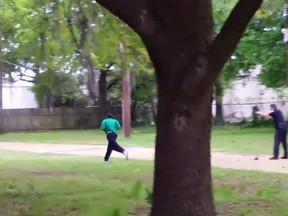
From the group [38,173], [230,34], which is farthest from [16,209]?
[38,173]

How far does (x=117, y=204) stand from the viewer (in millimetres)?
9953

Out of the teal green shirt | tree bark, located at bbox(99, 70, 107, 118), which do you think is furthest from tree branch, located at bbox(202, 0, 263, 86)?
tree bark, located at bbox(99, 70, 107, 118)

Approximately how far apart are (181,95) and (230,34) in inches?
34.4

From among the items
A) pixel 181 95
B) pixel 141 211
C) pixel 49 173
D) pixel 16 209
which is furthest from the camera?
pixel 49 173

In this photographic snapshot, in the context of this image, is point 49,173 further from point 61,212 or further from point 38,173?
point 61,212

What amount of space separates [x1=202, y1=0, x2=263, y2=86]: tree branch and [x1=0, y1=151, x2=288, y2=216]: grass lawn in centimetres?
221

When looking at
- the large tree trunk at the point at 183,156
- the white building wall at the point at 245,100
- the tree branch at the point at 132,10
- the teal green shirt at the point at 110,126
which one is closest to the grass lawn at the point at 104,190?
the large tree trunk at the point at 183,156

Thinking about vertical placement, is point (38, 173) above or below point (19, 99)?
below

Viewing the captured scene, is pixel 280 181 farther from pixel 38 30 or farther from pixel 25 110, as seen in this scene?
pixel 25 110

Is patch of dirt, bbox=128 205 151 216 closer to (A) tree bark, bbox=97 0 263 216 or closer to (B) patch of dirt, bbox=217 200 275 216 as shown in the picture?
(B) patch of dirt, bbox=217 200 275 216

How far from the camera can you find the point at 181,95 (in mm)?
7902

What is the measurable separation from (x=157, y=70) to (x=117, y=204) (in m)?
2.61

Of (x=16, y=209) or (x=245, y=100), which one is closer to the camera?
(x=16, y=209)

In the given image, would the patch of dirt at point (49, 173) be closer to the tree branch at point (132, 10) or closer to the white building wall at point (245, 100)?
the tree branch at point (132, 10)
